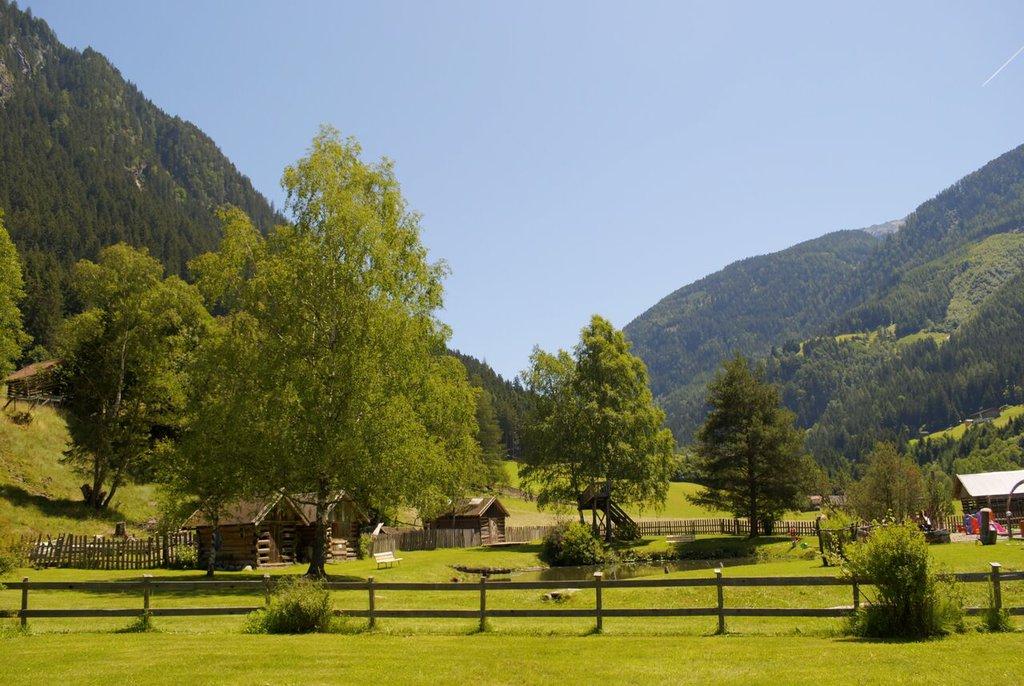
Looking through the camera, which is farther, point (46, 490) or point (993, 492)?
point (993, 492)

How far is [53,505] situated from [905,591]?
46030 millimetres

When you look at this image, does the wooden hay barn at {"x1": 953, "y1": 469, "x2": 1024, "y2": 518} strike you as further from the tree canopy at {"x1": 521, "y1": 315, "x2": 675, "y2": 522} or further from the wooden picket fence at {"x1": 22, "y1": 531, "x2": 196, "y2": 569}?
Result: the wooden picket fence at {"x1": 22, "y1": 531, "x2": 196, "y2": 569}

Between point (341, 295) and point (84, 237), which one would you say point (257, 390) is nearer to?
point (341, 295)

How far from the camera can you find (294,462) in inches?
1214

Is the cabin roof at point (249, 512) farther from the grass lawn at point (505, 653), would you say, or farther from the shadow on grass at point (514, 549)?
the shadow on grass at point (514, 549)

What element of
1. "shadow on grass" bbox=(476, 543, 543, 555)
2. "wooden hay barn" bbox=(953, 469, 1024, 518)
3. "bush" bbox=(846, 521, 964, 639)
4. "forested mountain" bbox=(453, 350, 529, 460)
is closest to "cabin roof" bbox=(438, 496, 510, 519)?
"shadow on grass" bbox=(476, 543, 543, 555)

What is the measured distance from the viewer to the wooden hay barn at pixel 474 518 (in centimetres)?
6266

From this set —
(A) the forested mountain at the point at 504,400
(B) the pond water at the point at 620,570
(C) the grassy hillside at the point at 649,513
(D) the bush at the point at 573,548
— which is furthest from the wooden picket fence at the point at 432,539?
(A) the forested mountain at the point at 504,400

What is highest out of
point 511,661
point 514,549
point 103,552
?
point 511,661

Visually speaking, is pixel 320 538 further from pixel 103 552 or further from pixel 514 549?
pixel 514 549

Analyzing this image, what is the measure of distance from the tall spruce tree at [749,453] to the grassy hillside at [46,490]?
124 feet

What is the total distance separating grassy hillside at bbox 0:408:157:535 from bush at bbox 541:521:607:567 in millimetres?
25619

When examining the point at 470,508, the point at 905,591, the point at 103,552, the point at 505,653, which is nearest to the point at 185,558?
the point at 103,552

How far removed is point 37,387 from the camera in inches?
2509
